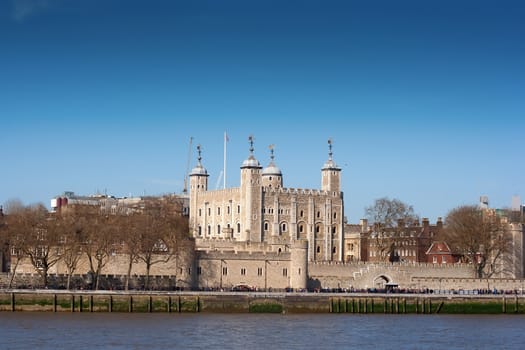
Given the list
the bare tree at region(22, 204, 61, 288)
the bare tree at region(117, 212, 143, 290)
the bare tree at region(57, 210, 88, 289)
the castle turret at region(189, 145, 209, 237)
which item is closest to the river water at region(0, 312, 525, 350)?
the bare tree at region(22, 204, 61, 288)

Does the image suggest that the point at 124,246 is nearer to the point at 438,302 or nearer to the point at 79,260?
the point at 79,260

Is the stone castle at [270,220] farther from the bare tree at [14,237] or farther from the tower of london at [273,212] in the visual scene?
the bare tree at [14,237]

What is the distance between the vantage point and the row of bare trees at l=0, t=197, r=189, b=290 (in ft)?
314

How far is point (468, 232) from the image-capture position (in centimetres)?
11556

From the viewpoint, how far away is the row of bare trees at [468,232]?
4542 inches

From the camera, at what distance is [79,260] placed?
101125 mm

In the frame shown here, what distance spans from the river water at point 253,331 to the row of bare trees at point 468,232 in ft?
92.1

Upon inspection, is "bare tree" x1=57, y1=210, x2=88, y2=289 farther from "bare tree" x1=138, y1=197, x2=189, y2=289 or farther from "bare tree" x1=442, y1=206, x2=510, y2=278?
"bare tree" x1=442, y1=206, x2=510, y2=278

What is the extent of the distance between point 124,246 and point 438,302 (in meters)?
26.7

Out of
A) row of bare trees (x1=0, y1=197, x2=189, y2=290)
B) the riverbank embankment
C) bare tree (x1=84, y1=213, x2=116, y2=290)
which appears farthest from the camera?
row of bare trees (x1=0, y1=197, x2=189, y2=290)

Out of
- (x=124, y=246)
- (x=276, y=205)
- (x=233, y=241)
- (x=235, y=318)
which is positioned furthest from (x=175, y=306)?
(x=276, y=205)

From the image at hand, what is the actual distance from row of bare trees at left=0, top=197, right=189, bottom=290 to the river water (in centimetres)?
1294

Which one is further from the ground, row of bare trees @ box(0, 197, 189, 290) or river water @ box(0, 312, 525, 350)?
row of bare trees @ box(0, 197, 189, 290)

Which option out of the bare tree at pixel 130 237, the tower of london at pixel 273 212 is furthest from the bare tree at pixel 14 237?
the tower of london at pixel 273 212
